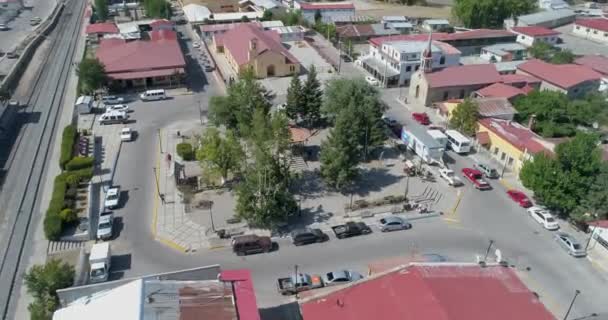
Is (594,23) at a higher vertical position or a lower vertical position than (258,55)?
higher

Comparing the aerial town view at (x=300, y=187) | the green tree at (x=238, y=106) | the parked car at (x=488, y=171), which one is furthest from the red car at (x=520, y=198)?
the green tree at (x=238, y=106)

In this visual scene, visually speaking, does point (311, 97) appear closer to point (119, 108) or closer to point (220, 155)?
point (220, 155)

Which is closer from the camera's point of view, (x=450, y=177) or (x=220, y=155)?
(x=220, y=155)

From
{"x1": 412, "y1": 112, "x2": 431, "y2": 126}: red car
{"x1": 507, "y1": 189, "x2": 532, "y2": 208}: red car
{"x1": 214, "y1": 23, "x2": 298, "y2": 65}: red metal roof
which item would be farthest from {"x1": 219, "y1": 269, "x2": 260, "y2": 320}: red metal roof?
{"x1": 214, "y1": 23, "x2": 298, "y2": 65}: red metal roof

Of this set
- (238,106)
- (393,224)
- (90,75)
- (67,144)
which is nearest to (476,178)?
(393,224)

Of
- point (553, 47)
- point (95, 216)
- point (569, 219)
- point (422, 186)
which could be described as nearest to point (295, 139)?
point (422, 186)

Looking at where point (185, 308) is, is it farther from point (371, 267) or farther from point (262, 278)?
point (371, 267)

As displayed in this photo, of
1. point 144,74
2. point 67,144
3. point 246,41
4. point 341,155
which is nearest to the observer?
point 341,155
